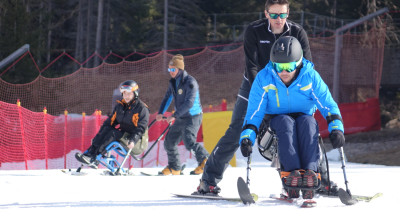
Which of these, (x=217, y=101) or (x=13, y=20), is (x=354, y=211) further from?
(x=217, y=101)

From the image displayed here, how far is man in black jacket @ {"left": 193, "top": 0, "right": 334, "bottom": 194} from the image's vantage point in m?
5.66

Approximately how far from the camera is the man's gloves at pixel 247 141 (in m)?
5.06

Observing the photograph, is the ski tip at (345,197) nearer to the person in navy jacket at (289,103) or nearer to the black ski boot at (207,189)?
the person in navy jacket at (289,103)

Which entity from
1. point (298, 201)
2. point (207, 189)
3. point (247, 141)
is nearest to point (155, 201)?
point (207, 189)

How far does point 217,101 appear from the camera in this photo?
94.7 ft

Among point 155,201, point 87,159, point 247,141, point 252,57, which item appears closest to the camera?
point 247,141

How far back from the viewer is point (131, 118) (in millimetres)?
9305

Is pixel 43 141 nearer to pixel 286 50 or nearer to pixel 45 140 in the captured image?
pixel 45 140

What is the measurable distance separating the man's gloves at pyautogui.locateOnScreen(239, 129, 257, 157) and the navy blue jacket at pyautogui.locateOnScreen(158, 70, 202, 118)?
13.5ft

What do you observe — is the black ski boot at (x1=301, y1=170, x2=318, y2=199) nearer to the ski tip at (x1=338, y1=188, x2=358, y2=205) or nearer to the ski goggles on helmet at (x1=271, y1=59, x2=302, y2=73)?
the ski tip at (x1=338, y1=188, x2=358, y2=205)

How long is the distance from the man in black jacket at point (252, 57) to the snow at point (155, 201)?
0.32 m

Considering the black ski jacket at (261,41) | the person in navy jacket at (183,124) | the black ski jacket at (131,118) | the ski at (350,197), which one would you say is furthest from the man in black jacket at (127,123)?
the ski at (350,197)

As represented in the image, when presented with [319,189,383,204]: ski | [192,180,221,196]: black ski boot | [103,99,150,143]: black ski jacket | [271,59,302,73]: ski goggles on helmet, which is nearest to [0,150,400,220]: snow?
[319,189,383,204]: ski

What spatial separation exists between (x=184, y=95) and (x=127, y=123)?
0.88 m
